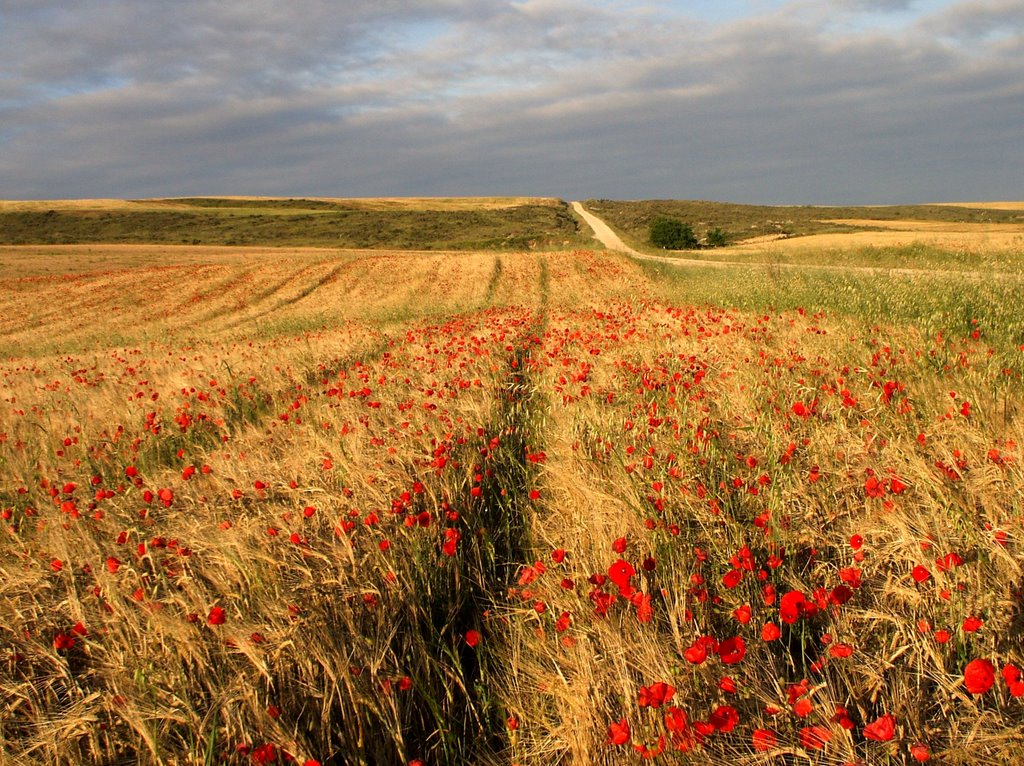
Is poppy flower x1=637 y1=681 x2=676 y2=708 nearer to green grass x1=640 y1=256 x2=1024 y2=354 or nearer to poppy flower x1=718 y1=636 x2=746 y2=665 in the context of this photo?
poppy flower x1=718 y1=636 x2=746 y2=665

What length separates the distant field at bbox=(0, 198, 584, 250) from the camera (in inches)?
2329

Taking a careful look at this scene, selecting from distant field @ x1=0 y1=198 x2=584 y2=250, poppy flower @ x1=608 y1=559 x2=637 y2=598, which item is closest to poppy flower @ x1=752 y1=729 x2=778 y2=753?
poppy flower @ x1=608 y1=559 x2=637 y2=598

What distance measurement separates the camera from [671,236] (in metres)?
48.2

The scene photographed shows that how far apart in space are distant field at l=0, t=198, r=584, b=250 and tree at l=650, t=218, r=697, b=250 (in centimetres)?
623

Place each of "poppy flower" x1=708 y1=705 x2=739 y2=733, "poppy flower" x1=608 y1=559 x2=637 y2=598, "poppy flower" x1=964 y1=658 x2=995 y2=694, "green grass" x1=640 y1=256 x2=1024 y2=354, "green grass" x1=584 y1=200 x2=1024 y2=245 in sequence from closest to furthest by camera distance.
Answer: "poppy flower" x1=964 y1=658 x2=995 y2=694 → "poppy flower" x1=708 y1=705 x2=739 y2=733 → "poppy flower" x1=608 y1=559 x2=637 y2=598 → "green grass" x1=640 y1=256 x2=1024 y2=354 → "green grass" x1=584 y1=200 x2=1024 y2=245

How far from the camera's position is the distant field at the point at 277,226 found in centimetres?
5916

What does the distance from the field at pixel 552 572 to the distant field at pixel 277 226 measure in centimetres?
4475

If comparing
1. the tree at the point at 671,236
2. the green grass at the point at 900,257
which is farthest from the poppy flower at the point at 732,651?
the tree at the point at 671,236

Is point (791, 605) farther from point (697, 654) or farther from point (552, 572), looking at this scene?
point (552, 572)

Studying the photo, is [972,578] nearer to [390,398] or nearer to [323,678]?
[323,678]

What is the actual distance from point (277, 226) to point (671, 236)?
45.5 metres

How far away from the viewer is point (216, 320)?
22000 millimetres

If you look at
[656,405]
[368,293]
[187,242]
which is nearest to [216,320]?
[368,293]

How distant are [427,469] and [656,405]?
190 cm
